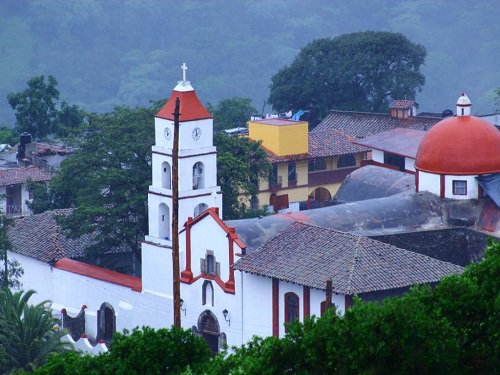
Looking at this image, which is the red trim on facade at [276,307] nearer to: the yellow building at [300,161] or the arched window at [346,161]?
the yellow building at [300,161]

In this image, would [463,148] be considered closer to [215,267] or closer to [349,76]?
[215,267]

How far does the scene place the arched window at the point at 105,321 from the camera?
5138cm

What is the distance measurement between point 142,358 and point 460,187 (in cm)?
2438

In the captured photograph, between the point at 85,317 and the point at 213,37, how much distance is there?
249 feet

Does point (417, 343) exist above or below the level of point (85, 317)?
above

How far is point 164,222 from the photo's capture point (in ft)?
164

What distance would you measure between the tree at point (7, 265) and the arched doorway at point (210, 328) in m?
6.72

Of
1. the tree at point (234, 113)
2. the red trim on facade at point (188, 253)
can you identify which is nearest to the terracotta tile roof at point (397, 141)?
the tree at point (234, 113)

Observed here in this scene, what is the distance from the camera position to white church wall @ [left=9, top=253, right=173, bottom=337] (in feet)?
164

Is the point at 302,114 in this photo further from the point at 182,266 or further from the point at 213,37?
the point at 213,37

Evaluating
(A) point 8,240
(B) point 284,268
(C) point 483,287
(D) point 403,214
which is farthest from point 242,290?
(C) point 483,287

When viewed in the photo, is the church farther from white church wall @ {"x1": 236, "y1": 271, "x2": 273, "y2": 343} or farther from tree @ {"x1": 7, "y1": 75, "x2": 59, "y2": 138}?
tree @ {"x1": 7, "y1": 75, "x2": 59, "y2": 138}

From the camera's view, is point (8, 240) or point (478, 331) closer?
point (478, 331)

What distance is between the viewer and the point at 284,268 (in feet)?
149
